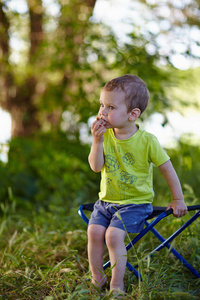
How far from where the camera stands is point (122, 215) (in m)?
2.12

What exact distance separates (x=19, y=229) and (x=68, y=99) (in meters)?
2.00

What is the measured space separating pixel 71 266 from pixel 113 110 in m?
1.19

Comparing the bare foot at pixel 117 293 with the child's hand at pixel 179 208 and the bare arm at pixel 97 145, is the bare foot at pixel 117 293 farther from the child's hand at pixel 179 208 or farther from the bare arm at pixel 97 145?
the bare arm at pixel 97 145

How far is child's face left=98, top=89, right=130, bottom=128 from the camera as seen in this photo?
6.93 ft

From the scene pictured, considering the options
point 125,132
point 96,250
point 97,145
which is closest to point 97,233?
point 96,250

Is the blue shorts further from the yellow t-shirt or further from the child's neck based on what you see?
the child's neck

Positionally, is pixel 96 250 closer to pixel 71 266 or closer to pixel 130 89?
pixel 71 266

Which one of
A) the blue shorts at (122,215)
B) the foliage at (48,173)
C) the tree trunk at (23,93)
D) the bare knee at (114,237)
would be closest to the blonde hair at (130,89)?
the blue shorts at (122,215)

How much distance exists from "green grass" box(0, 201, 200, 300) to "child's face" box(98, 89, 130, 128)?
29.6 inches

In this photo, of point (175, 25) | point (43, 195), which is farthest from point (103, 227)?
→ point (175, 25)

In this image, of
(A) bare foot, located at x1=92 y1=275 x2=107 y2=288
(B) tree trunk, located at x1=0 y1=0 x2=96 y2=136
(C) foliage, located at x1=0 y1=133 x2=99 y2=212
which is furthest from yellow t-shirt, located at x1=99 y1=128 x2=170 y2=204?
(B) tree trunk, located at x1=0 y1=0 x2=96 y2=136

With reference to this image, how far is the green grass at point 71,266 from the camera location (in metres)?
2.09

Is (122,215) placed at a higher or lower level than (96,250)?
higher

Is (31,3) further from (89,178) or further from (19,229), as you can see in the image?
(19,229)
